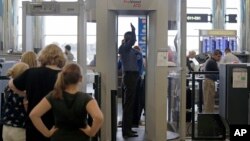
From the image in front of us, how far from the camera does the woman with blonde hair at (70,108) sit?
10.1 ft

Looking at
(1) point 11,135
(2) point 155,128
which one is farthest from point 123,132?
(1) point 11,135

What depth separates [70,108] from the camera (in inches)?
121

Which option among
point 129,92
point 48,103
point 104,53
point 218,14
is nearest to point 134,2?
point 104,53

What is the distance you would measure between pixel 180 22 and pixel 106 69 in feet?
4.97

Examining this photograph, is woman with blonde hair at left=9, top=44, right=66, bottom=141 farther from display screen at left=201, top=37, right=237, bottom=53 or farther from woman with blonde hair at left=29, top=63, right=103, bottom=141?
display screen at left=201, top=37, right=237, bottom=53

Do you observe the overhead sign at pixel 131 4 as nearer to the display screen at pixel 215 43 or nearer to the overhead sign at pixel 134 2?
the overhead sign at pixel 134 2

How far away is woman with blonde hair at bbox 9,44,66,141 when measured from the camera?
3609mm

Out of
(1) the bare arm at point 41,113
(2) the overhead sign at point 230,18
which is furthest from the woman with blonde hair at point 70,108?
(2) the overhead sign at point 230,18

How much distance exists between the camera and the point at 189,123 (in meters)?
7.95

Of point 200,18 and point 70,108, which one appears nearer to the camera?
point 70,108

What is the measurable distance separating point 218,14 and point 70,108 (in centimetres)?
1229

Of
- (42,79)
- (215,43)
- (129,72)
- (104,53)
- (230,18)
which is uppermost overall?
(230,18)

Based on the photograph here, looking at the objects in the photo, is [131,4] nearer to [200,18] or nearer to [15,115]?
[15,115]

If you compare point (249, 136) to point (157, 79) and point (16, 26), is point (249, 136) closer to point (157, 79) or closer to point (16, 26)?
point (157, 79)
